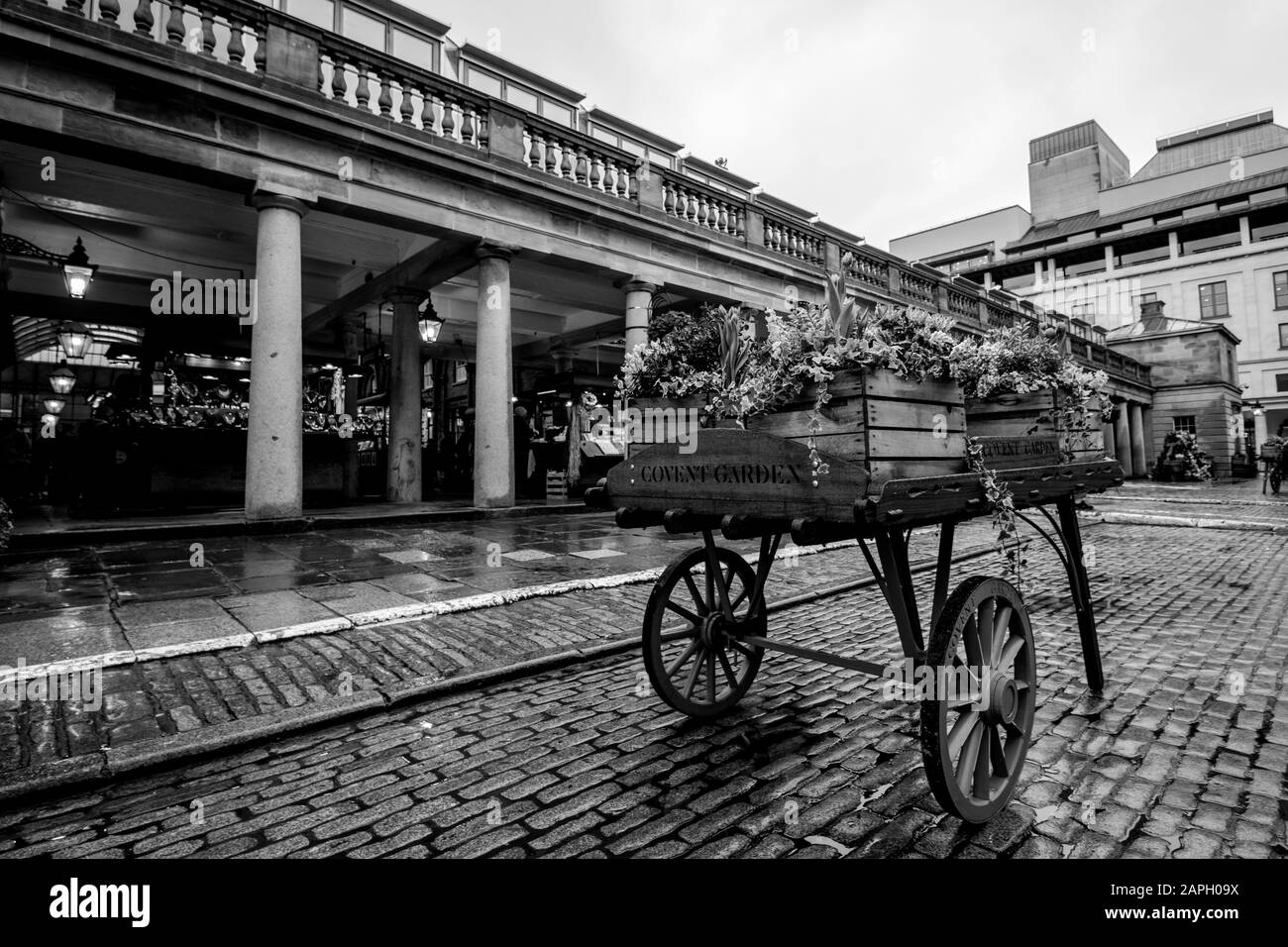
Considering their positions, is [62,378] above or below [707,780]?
above

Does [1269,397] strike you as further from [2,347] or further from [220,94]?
[2,347]

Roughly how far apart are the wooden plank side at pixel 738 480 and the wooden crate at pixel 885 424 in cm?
A: 11

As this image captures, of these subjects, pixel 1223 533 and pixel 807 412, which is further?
pixel 1223 533

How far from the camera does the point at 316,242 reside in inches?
508

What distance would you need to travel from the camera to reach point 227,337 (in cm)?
1650

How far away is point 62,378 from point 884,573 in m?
21.9

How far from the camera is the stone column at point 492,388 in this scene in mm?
10938

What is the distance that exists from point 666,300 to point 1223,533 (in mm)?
11463

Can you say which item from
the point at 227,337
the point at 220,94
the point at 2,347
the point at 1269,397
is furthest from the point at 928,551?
the point at 1269,397

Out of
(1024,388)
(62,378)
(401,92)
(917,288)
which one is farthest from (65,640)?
(917,288)

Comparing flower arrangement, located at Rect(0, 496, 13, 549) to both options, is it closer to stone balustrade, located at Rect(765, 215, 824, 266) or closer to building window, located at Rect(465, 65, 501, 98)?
building window, located at Rect(465, 65, 501, 98)

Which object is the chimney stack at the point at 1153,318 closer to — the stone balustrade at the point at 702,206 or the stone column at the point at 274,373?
the stone balustrade at the point at 702,206

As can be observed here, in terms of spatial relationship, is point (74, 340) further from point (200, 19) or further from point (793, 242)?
point (793, 242)

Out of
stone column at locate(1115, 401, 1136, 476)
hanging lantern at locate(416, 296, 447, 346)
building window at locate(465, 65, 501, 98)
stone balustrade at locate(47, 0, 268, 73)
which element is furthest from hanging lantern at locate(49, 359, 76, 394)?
stone column at locate(1115, 401, 1136, 476)
